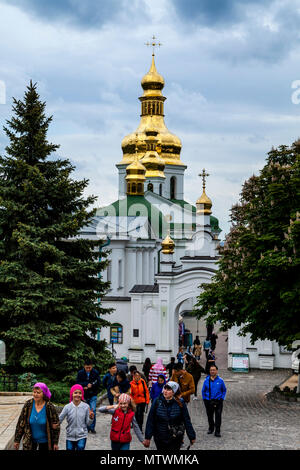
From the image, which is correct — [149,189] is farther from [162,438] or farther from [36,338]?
[162,438]

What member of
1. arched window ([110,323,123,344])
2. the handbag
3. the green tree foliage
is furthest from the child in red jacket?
arched window ([110,323,123,344])

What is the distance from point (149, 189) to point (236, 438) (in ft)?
181

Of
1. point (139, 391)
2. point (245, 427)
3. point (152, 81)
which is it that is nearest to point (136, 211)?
point (152, 81)

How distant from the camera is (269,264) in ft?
58.6

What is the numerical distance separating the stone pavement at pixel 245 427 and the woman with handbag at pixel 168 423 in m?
3.18

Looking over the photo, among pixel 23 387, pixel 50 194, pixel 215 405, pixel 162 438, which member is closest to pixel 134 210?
pixel 50 194

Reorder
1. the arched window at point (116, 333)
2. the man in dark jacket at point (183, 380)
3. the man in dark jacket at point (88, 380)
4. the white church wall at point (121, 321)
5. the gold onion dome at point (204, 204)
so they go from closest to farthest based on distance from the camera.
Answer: the man in dark jacket at point (88, 380), the man in dark jacket at point (183, 380), the white church wall at point (121, 321), the arched window at point (116, 333), the gold onion dome at point (204, 204)

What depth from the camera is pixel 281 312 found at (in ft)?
62.4

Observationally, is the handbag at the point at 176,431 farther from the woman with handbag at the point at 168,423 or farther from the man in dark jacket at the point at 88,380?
the man in dark jacket at the point at 88,380

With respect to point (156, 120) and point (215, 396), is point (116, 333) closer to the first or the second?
point (215, 396)

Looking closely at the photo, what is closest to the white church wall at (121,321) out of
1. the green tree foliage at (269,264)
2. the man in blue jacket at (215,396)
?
the green tree foliage at (269,264)

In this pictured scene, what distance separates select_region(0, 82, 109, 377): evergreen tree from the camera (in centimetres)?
2066

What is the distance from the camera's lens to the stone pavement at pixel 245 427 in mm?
13219
